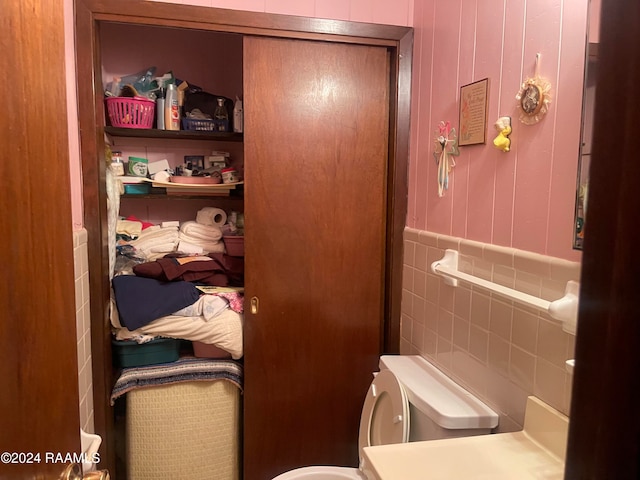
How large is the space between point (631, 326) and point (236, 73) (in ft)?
7.84

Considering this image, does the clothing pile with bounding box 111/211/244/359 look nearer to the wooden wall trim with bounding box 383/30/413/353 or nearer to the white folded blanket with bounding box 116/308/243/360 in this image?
the white folded blanket with bounding box 116/308/243/360

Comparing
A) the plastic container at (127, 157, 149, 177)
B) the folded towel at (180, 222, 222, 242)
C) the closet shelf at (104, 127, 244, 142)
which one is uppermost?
the closet shelf at (104, 127, 244, 142)

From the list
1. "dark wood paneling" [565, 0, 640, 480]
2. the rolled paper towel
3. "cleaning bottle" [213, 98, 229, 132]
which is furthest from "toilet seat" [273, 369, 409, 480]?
"cleaning bottle" [213, 98, 229, 132]

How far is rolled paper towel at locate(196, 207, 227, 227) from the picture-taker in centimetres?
226

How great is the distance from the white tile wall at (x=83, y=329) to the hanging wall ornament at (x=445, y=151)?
1.28 metres

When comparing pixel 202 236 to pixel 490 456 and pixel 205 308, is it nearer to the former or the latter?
pixel 205 308

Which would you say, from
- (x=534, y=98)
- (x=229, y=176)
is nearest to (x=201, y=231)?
(x=229, y=176)

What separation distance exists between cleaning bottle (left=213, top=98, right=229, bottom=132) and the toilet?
1257mm

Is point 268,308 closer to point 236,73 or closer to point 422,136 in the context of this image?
point 422,136

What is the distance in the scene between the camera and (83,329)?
1676 mm

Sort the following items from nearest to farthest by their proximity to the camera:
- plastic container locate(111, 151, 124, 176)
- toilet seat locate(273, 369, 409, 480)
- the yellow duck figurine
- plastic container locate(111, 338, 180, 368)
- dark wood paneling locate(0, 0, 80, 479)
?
1. dark wood paneling locate(0, 0, 80, 479)
2. the yellow duck figurine
3. toilet seat locate(273, 369, 409, 480)
4. plastic container locate(111, 338, 180, 368)
5. plastic container locate(111, 151, 124, 176)

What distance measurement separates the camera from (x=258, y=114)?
1.85 metres

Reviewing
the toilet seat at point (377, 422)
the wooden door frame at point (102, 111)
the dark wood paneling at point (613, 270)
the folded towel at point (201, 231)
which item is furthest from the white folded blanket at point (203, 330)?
the dark wood paneling at point (613, 270)

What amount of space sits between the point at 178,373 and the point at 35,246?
4.65ft
